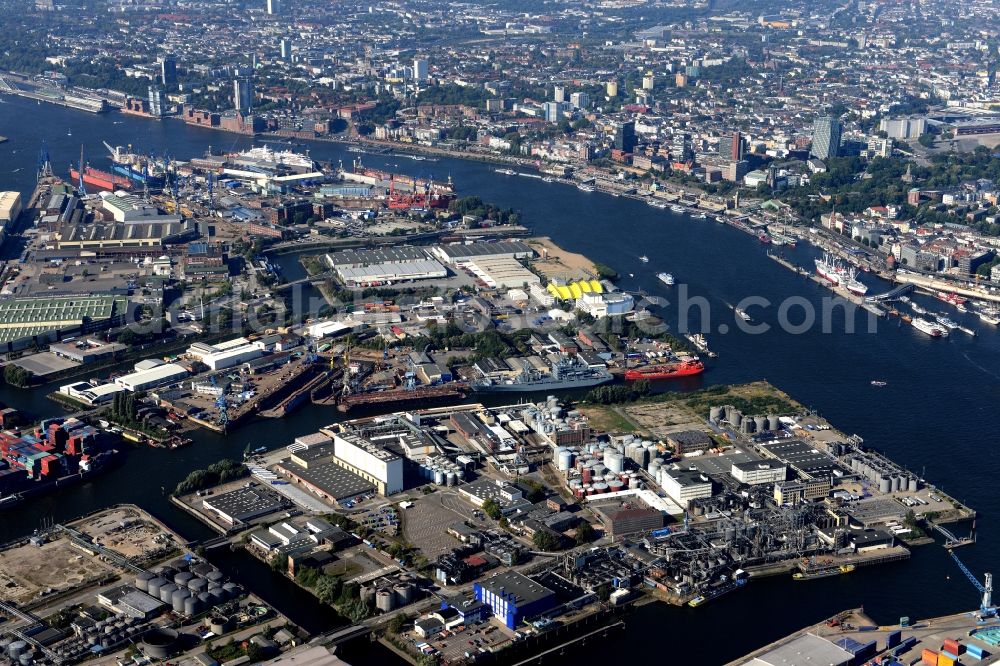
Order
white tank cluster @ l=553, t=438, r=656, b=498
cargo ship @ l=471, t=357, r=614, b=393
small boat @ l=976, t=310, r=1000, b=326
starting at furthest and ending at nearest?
small boat @ l=976, t=310, r=1000, b=326, cargo ship @ l=471, t=357, r=614, b=393, white tank cluster @ l=553, t=438, r=656, b=498

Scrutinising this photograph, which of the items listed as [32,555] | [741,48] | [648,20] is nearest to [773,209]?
[32,555]

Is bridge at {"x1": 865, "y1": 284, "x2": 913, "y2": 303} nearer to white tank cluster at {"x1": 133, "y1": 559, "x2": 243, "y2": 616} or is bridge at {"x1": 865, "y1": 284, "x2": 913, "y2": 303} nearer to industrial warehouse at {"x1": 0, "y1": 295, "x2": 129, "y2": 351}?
industrial warehouse at {"x1": 0, "y1": 295, "x2": 129, "y2": 351}

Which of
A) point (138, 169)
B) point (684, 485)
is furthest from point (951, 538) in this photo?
point (138, 169)

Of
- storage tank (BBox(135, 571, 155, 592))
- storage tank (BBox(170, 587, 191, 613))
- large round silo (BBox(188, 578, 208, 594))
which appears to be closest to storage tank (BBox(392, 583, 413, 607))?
large round silo (BBox(188, 578, 208, 594))

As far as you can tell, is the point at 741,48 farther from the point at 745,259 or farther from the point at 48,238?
the point at 48,238

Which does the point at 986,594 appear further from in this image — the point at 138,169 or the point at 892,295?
the point at 138,169

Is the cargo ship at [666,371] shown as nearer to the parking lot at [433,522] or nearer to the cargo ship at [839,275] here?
the parking lot at [433,522]
